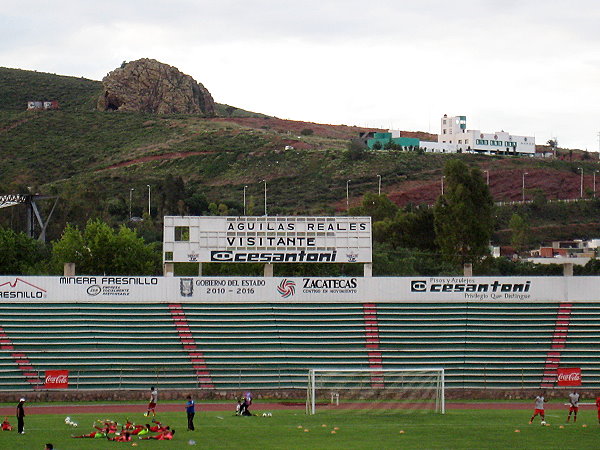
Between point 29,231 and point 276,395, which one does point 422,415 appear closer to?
point 276,395

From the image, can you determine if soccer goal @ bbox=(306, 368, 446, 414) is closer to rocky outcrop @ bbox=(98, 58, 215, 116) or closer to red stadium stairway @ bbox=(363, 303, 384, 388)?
red stadium stairway @ bbox=(363, 303, 384, 388)

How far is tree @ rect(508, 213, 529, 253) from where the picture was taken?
111 m

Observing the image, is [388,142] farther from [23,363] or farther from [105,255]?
[23,363]

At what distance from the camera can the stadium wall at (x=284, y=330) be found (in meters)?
48.8

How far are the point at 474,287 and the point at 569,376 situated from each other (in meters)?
7.49

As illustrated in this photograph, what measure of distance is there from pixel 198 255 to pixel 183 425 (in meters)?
18.2

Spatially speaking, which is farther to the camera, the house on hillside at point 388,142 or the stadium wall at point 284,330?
the house on hillside at point 388,142

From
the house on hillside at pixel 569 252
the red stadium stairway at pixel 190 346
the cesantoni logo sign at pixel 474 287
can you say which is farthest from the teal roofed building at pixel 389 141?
the red stadium stairway at pixel 190 346

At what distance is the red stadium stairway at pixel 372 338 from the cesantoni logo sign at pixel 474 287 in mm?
2590

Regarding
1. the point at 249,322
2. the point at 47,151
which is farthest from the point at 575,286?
the point at 47,151

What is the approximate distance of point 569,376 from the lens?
163 feet

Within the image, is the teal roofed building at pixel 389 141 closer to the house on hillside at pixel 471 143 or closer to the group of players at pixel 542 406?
the house on hillside at pixel 471 143

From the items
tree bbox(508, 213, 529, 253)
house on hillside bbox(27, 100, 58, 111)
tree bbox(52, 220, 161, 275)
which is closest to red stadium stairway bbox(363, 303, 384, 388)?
tree bbox(52, 220, 161, 275)

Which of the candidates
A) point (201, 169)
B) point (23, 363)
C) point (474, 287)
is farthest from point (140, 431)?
point (201, 169)
